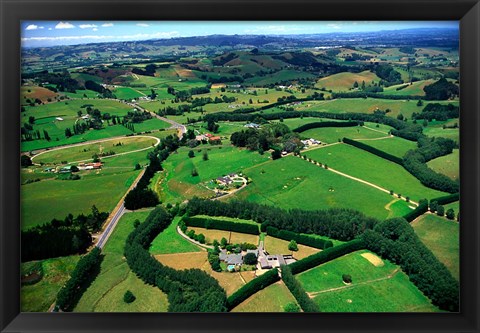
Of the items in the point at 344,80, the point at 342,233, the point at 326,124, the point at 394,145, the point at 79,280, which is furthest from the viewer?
the point at 344,80

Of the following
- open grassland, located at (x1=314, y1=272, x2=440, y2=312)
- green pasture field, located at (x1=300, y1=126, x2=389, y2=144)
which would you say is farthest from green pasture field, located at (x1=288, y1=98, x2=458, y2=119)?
open grassland, located at (x1=314, y1=272, x2=440, y2=312)

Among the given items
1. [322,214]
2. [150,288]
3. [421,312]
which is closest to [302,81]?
[322,214]

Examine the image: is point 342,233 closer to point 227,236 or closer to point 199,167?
point 227,236

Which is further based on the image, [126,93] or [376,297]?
[126,93]

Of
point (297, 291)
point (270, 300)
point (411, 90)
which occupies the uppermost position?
point (411, 90)

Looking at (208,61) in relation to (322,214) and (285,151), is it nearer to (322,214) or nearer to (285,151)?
(285,151)

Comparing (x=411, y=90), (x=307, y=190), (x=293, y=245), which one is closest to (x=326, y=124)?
(x=411, y=90)
